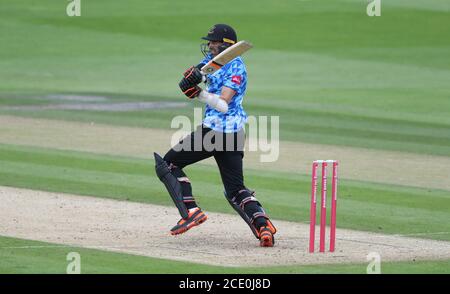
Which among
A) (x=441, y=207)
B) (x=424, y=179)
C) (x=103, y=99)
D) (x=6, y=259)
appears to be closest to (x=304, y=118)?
(x=103, y=99)

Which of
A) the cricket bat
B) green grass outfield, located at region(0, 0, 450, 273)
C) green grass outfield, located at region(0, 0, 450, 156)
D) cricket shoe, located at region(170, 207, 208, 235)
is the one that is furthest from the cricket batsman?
green grass outfield, located at region(0, 0, 450, 156)

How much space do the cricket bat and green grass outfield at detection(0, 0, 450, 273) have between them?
2078mm

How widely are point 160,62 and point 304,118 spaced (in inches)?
461

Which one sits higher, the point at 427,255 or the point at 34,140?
the point at 34,140

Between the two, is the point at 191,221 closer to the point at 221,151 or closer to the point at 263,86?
the point at 221,151

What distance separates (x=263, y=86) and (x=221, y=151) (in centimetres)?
1907

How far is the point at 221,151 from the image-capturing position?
40.9 feet

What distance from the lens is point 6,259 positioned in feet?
36.7

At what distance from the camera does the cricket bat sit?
1191cm

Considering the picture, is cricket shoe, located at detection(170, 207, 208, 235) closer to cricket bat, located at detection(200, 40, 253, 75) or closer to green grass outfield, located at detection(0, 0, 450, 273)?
green grass outfield, located at detection(0, 0, 450, 273)
